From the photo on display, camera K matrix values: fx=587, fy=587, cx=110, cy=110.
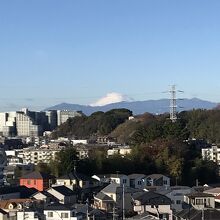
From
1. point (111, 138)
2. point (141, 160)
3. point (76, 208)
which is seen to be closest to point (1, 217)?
point (76, 208)

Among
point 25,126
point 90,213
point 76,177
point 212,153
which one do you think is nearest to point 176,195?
point 90,213

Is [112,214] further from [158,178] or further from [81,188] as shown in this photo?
[158,178]

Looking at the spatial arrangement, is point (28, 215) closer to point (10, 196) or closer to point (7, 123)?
point (10, 196)

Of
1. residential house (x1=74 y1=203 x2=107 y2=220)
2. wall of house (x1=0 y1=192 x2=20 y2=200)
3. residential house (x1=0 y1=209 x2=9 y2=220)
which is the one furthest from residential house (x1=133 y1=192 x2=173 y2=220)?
wall of house (x1=0 y1=192 x2=20 y2=200)

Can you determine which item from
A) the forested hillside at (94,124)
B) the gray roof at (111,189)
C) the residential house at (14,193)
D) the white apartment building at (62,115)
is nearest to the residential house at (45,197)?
the residential house at (14,193)

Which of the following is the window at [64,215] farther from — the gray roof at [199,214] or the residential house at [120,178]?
the residential house at [120,178]

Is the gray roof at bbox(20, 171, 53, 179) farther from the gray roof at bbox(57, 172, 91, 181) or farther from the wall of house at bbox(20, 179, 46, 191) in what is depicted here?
the gray roof at bbox(57, 172, 91, 181)
